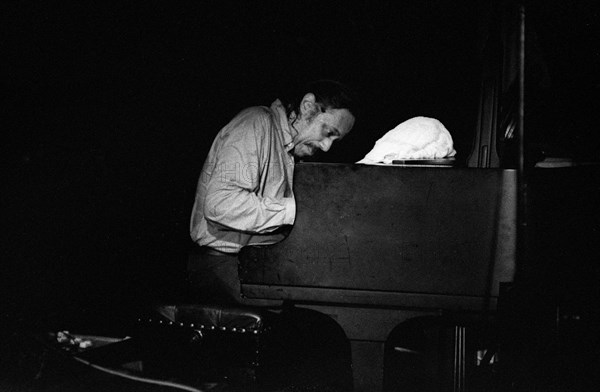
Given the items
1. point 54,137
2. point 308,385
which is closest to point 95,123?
point 54,137

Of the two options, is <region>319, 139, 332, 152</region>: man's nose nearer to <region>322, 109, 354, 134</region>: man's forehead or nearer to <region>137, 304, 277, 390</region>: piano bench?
<region>322, 109, 354, 134</region>: man's forehead

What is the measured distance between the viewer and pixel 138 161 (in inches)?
120

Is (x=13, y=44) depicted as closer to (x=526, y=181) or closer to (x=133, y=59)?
(x=133, y=59)

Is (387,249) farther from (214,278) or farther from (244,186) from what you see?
(214,278)

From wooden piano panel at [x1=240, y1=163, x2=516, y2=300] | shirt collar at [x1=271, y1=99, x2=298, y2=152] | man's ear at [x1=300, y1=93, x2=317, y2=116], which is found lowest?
wooden piano panel at [x1=240, y1=163, x2=516, y2=300]

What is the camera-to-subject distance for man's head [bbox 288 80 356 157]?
8.41 feet

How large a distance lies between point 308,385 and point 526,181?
1.35 m

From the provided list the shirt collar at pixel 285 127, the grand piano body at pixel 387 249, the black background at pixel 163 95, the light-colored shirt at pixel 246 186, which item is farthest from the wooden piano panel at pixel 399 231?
the shirt collar at pixel 285 127

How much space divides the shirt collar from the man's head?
0.09 ft

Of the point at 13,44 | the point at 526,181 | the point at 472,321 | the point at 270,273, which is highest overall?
the point at 13,44

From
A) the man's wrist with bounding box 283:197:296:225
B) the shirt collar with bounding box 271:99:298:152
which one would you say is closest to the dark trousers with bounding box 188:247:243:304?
the man's wrist with bounding box 283:197:296:225

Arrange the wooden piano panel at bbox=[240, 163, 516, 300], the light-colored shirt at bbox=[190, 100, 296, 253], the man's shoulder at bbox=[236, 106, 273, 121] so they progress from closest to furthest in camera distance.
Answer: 1. the wooden piano panel at bbox=[240, 163, 516, 300]
2. the light-colored shirt at bbox=[190, 100, 296, 253]
3. the man's shoulder at bbox=[236, 106, 273, 121]

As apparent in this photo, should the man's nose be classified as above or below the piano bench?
above

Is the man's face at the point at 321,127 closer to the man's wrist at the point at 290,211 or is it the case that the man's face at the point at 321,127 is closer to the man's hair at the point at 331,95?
the man's hair at the point at 331,95
